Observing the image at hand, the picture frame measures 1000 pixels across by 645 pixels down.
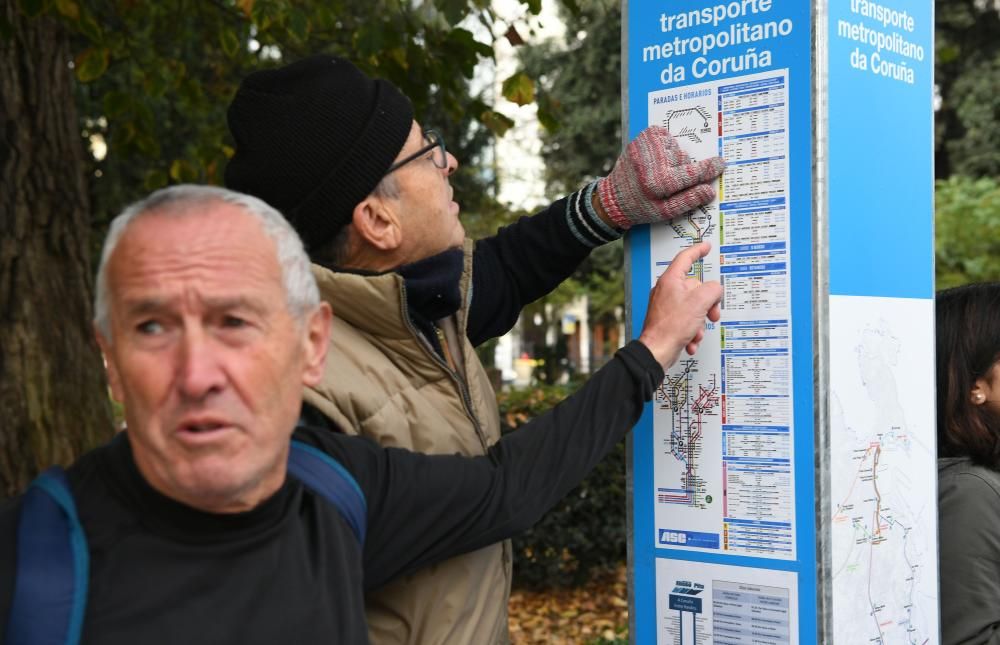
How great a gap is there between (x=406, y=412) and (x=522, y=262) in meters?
0.68

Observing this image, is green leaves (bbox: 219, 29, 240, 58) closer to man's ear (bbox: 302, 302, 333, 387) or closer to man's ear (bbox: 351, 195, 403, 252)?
man's ear (bbox: 351, 195, 403, 252)

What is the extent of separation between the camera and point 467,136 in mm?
16484

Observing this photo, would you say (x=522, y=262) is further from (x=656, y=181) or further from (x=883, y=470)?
(x=883, y=470)

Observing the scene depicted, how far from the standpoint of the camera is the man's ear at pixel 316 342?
5.37 ft

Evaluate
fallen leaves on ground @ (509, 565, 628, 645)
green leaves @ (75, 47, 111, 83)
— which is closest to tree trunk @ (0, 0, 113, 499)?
green leaves @ (75, 47, 111, 83)

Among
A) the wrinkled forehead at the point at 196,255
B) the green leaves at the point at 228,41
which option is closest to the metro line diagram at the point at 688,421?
the wrinkled forehead at the point at 196,255

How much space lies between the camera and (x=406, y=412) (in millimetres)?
1990

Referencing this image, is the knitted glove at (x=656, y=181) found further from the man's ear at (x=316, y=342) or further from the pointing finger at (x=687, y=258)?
the man's ear at (x=316, y=342)

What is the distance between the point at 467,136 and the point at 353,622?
1520cm

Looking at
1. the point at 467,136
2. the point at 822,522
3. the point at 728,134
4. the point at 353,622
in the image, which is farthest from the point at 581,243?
the point at 467,136

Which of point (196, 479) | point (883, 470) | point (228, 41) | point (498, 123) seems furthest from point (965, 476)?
point (228, 41)

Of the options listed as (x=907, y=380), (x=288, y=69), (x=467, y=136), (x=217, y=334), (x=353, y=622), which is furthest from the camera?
(x=467, y=136)

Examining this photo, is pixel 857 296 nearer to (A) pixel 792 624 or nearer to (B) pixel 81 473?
(A) pixel 792 624

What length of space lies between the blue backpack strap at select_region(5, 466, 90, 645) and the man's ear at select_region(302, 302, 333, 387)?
373 millimetres
